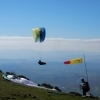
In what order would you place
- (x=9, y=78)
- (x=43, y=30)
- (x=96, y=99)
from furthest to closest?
(x=9, y=78) < (x=43, y=30) < (x=96, y=99)

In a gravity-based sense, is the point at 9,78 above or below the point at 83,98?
above

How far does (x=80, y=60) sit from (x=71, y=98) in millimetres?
5463

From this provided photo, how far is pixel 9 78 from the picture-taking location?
46.1 metres

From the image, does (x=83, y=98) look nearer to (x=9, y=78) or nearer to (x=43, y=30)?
(x=43, y=30)

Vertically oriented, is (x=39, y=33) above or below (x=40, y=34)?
above

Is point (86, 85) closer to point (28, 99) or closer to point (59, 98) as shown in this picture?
point (59, 98)

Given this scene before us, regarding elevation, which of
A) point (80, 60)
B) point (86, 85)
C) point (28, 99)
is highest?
point (80, 60)

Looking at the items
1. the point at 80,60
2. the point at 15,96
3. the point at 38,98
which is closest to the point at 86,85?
the point at 80,60

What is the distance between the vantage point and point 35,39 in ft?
142

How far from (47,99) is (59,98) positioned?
2.00 meters

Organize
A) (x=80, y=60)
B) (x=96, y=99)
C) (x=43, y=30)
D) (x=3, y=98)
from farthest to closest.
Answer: (x=43, y=30) < (x=80, y=60) < (x=96, y=99) < (x=3, y=98)

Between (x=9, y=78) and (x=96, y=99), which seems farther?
(x=9, y=78)

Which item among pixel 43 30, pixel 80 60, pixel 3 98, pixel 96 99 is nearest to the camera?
pixel 3 98

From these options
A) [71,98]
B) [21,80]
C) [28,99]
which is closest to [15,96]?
[28,99]
